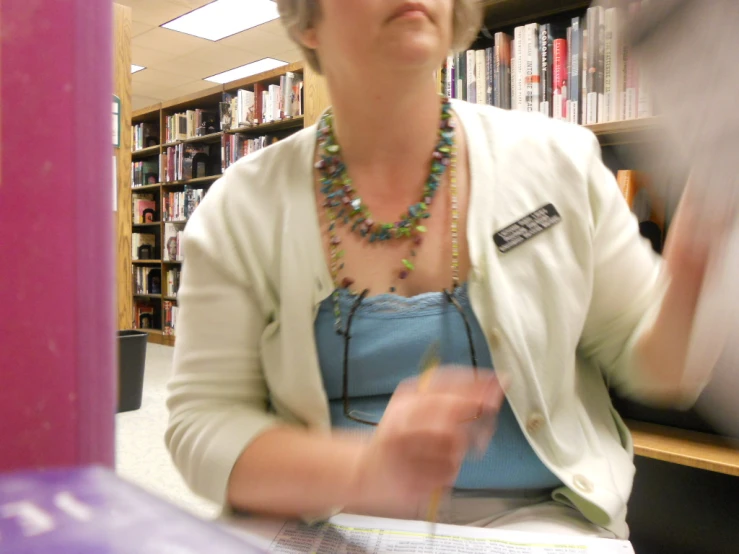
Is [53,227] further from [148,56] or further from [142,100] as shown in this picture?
[142,100]

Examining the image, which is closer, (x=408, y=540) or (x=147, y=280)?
(x=408, y=540)

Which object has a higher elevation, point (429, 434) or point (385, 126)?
point (385, 126)

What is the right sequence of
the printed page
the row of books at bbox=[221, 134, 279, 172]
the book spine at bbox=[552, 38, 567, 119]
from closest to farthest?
the printed page → the book spine at bbox=[552, 38, 567, 119] → the row of books at bbox=[221, 134, 279, 172]

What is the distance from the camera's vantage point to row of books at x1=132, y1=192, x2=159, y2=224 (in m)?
4.70

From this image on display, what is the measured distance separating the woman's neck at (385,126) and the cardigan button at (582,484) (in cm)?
41

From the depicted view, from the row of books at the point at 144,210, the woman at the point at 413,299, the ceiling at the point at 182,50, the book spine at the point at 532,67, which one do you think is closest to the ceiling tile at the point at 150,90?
the ceiling at the point at 182,50

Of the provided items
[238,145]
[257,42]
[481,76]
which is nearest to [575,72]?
[481,76]

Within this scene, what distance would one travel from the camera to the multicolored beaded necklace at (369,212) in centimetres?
72

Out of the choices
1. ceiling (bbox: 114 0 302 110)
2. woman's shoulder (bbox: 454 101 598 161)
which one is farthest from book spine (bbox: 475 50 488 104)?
ceiling (bbox: 114 0 302 110)

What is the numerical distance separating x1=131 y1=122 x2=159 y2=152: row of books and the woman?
14.1 feet

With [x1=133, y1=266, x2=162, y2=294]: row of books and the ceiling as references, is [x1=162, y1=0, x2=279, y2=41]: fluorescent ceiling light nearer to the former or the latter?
the ceiling

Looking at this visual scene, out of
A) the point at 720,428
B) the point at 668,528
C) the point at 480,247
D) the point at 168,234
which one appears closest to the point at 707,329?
the point at 480,247

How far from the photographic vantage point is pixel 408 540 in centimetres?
57

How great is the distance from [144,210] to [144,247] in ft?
0.97
